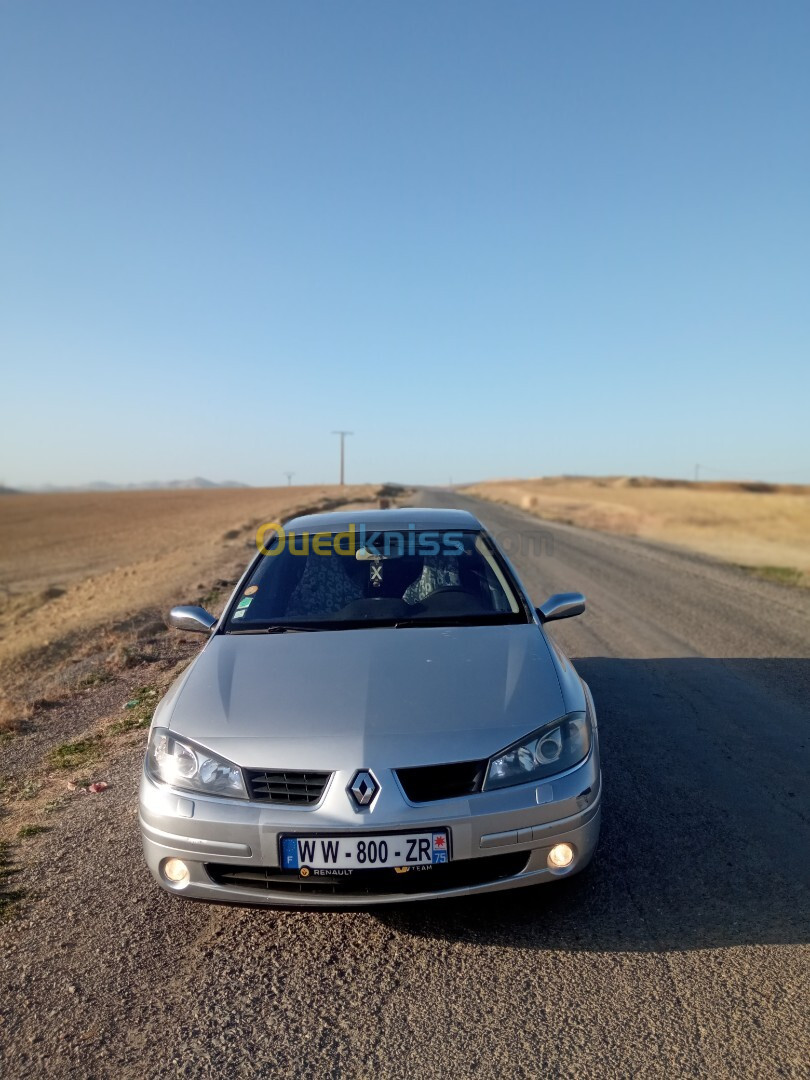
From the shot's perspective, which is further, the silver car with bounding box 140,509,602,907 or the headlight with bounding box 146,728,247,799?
the headlight with bounding box 146,728,247,799

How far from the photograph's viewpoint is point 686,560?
1800cm

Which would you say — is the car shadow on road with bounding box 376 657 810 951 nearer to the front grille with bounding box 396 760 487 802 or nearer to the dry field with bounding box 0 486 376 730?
the front grille with bounding box 396 760 487 802

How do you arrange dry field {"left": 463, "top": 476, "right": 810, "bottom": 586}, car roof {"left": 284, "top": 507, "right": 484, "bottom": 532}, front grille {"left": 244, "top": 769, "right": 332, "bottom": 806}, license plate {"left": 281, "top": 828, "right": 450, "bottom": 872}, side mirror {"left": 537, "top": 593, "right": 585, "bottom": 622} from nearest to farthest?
1. license plate {"left": 281, "top": 828, "right": 450, "bottom": 872}
2. front grille {"left": 244, "top": 769, "right": 332, "bottom": 806}
3. side mirror {"left": 537, "top": 593, "right": 585, "bottom": 622}
4. car roof {"left": 284, "top": 507, "right": 484, "bottom": 532}
5. dry field {"left": 463, "top": 476, "right": 810, "bottom": 586}

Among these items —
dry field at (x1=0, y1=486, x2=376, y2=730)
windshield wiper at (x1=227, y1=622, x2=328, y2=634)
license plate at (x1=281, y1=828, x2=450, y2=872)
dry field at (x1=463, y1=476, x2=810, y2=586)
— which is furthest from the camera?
dry field at (x1=463, y1=476, x2=810, y2=586)

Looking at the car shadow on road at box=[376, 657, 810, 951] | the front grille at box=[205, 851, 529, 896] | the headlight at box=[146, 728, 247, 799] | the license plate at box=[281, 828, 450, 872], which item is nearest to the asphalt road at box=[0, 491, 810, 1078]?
the car shadow on road at box=[376, 657, 810, 951]

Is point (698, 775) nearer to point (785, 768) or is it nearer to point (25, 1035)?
point (785, 768)

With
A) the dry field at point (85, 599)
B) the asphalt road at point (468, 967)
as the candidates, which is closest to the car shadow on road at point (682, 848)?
the asphalt road at point (468, 967)

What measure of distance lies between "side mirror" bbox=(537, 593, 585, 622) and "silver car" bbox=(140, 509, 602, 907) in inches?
20.8

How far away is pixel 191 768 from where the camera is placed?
9.87 ft

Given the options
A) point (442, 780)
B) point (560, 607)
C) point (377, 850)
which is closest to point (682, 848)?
point (560, 607)

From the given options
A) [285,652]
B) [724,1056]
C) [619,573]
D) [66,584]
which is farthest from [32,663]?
[66,584]

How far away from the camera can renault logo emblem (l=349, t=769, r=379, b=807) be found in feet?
9.02

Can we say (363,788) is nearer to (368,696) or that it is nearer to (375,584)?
(368,696)

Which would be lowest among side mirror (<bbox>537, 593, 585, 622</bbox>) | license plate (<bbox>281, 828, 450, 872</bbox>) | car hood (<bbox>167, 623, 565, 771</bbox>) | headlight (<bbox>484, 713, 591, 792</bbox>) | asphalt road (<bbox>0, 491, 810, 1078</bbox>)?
asphalt road (<bbox>0, 491, 810, 1078</bbox>)
